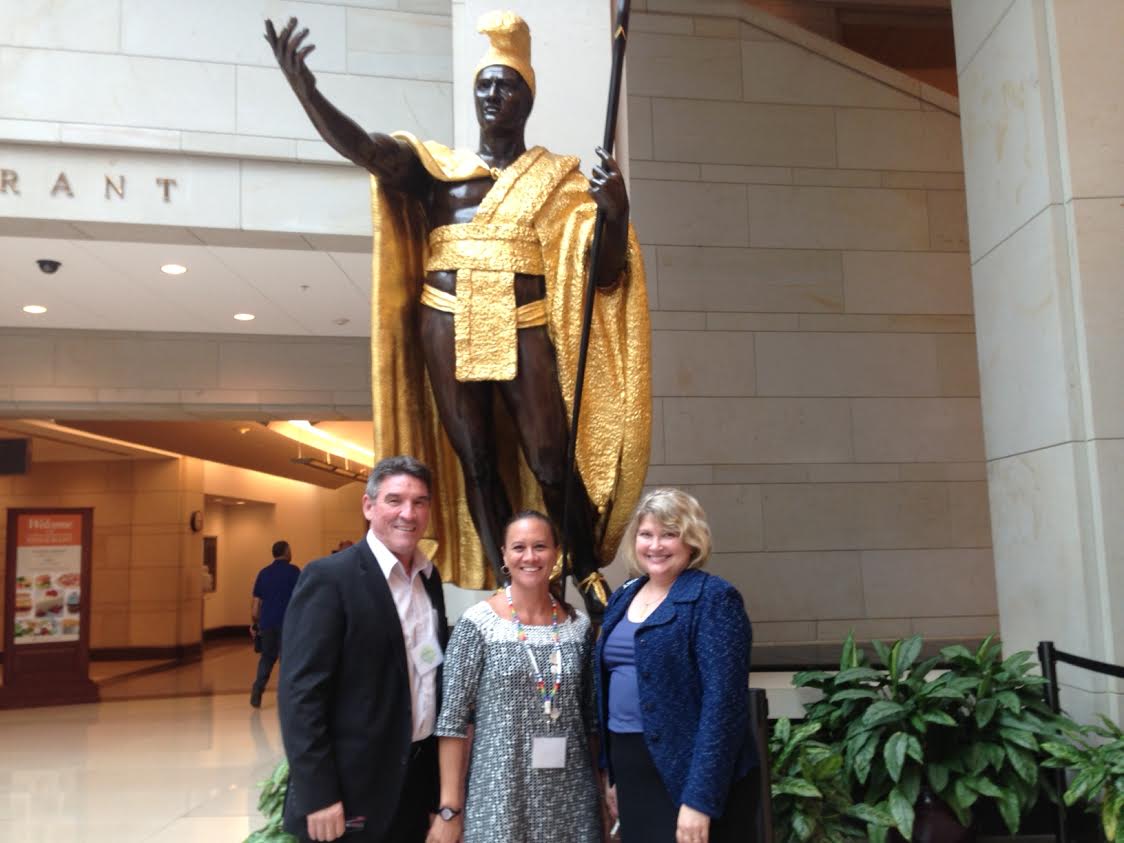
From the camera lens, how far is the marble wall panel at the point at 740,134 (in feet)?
25.6

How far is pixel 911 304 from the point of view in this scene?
26.0 ft

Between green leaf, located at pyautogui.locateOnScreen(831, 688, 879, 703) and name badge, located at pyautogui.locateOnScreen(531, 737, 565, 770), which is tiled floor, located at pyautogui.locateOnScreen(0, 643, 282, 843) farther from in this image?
name badge, located at pyautogui.locateOnScreen(531, 737, 565, 770)

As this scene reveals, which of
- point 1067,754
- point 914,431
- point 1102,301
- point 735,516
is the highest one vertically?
point 1102,301

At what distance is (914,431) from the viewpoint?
781 centimetres

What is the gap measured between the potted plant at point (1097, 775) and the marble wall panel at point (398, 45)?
566 cm

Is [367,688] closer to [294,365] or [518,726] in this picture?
[518,726]

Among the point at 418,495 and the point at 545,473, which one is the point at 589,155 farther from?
the point at 418,495

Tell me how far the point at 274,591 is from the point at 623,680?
28.1 ft

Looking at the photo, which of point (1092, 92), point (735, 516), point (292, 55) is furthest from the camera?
point (735, 516)

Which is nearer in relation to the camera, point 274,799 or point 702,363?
point 274,799

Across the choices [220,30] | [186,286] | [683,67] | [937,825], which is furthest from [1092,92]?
[186,286]

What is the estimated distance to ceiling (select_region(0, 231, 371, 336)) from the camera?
7.34 meters

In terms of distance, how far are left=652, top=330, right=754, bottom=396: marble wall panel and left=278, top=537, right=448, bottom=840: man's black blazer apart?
17.5 ft

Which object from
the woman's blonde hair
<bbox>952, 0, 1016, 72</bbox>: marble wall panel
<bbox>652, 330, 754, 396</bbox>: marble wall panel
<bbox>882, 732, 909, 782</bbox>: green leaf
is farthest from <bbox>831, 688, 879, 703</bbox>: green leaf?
<bbox>652, 330, 754, 396</bbox>: marble wall panel
